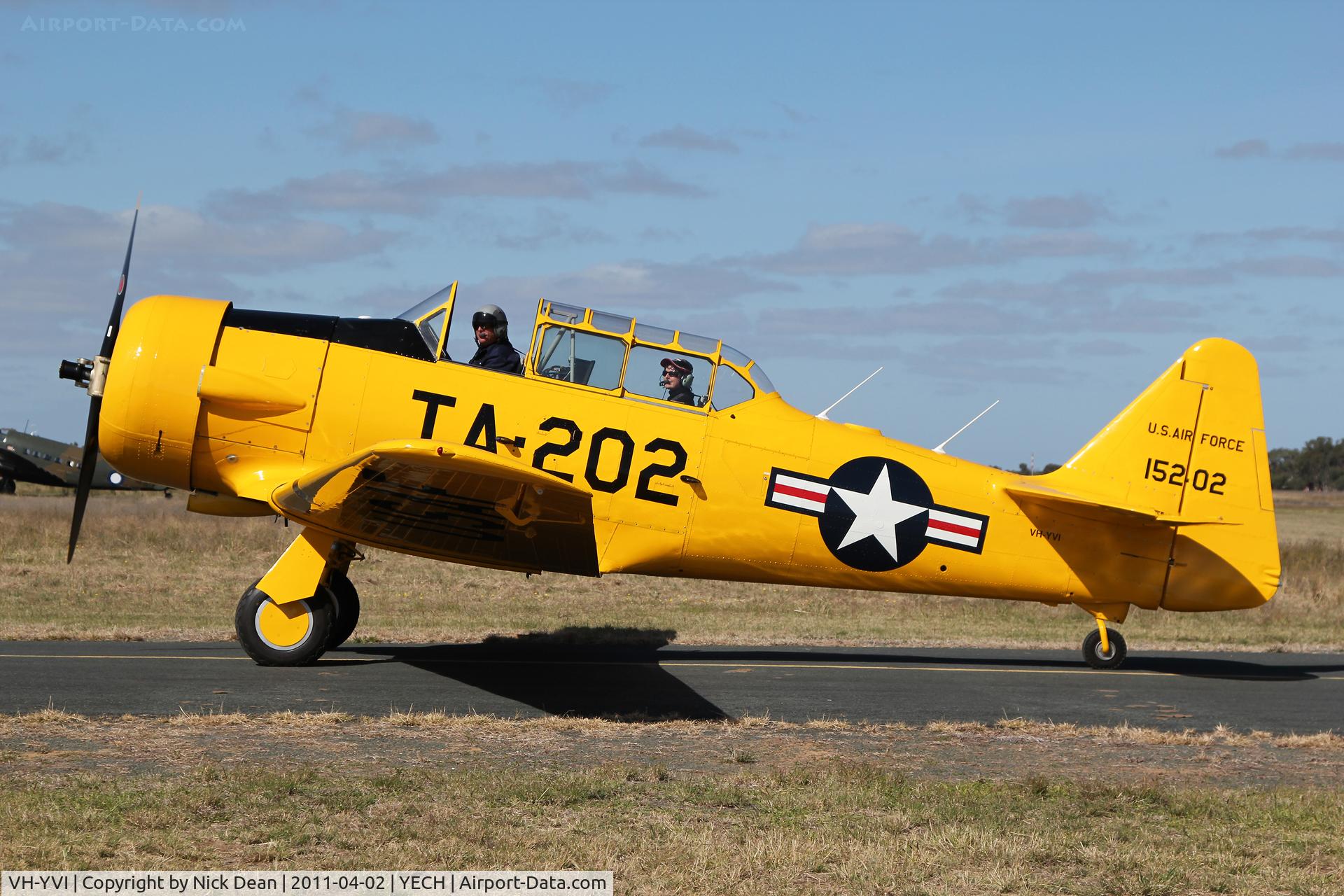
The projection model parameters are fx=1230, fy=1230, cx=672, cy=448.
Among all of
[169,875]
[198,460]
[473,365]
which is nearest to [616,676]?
[473,365]

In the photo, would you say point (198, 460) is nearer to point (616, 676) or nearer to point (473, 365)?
point (473, 365)

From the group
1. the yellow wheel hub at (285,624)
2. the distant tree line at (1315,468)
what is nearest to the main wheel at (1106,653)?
the yellow wheel hub at (285,624)

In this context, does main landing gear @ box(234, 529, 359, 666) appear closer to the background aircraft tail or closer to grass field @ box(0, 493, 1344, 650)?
grass field @ box(0, 493, 1344, 650)

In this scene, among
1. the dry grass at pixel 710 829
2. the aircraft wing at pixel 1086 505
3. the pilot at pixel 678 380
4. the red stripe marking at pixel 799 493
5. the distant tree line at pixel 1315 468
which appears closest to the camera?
the dry grass at pixel 710 829

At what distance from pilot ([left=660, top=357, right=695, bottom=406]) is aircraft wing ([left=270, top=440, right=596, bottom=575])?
139 cm

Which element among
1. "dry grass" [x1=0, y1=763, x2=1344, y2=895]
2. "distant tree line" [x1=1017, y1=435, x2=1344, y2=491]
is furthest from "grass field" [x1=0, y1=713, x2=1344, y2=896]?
"distant tree line" [x1=1017, y1=435, x2=1344, y2=491]

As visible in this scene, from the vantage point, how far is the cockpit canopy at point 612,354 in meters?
9.81

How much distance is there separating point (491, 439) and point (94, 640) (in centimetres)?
493

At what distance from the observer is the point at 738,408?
10.1 m

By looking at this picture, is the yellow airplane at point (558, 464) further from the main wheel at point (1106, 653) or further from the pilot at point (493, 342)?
the main wheel at point (1106, 653)

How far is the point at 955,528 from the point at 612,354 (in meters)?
3.31

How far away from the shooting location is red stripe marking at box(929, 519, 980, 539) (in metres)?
10.5

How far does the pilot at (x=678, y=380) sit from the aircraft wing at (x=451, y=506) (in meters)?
1.39

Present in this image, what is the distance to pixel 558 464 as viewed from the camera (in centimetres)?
964
